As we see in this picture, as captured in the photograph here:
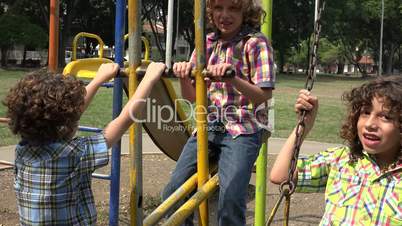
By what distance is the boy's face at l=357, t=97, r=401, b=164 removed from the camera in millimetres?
1733

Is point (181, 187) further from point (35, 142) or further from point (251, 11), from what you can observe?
point (251, 11)

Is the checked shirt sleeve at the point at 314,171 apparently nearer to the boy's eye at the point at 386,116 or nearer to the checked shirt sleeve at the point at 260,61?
the boy's eye at the point at 386,116

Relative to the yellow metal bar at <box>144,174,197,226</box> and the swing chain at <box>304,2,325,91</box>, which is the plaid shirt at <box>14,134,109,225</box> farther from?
the swing chain at <box>304,2,325,91</box>

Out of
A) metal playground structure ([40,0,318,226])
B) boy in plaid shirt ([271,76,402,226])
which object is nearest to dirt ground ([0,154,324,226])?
metal playground structure ([40,0,318,226])

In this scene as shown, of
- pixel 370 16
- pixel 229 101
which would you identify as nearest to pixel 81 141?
pixel 229 101

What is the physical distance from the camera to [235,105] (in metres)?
2.63

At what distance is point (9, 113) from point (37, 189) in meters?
0.29

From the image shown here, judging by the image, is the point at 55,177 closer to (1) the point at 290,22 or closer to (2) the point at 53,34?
(2) the point at 53,34

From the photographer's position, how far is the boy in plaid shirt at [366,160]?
5.68ft

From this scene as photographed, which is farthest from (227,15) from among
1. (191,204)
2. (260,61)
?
(191,204)

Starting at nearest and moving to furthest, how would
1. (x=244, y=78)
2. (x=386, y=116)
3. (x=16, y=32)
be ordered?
(x=386, y=116), (x=244, y=78), (x=16, y=32)

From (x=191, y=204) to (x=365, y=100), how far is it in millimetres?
895

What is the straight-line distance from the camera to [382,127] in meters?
1.74

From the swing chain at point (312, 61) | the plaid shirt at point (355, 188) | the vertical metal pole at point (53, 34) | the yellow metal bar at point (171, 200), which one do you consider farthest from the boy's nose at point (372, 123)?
the vertical metal pole at point (53, 34)
